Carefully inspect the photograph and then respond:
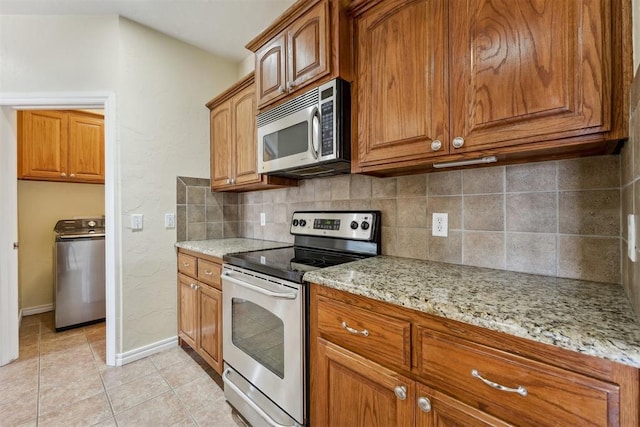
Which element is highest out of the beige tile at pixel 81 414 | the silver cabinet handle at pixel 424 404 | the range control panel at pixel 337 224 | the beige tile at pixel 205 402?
the range control panel at pixel 337 224

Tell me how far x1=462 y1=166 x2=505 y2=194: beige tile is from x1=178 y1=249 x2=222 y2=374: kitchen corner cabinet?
1481 millimetres

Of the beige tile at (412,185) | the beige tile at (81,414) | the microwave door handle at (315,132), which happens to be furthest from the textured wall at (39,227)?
the beige tile at (412,185)

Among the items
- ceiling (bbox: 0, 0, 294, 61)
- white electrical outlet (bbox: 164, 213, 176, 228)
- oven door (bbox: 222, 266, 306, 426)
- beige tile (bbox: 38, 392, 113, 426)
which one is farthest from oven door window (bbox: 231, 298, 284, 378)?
ceiling (bbox: 0, 0, 294, 61)

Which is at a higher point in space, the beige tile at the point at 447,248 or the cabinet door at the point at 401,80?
the cabinet door at the point at 401,80

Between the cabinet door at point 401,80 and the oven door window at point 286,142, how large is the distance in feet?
1.06

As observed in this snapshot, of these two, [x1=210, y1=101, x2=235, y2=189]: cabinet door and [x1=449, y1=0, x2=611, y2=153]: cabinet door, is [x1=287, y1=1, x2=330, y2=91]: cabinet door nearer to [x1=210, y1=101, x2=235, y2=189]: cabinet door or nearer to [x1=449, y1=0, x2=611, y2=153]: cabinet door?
[x1=449, y1=0, x2=611, y2=153]: cabinet door

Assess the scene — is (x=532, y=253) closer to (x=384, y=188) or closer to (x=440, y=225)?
(x=440, y=225)

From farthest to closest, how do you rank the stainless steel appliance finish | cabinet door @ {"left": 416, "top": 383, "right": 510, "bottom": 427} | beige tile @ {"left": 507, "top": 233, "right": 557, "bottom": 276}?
the stainless steel appliance finish < beige tile @ {"left": 507, "top": 233, "right": 557, "bottom": 276} < cabinet door @ {"left": 416, "top": 383, "right": 510, "bottom": 427}

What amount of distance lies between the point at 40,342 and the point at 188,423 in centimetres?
195

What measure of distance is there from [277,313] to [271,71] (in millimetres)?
1391

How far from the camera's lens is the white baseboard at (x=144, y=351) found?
2100 mm

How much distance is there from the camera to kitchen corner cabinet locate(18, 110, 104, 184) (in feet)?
9.30

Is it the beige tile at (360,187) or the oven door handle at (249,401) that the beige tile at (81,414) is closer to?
the oven door handle at (249,401)

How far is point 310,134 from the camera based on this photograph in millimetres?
1465
